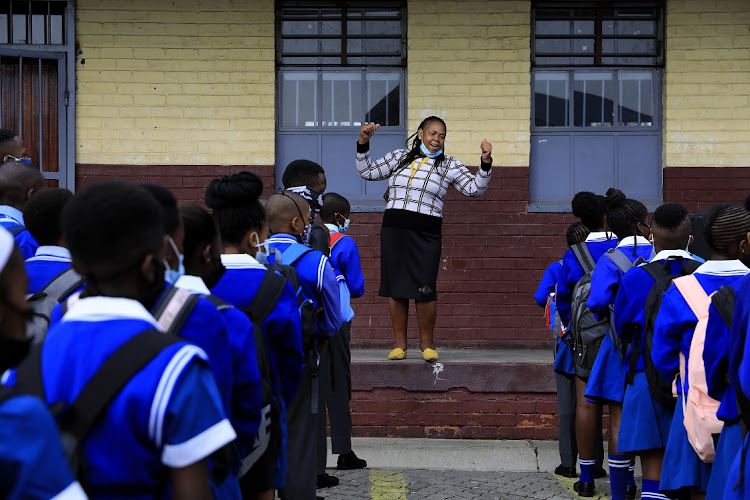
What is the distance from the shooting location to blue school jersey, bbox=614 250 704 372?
5066 millimetres

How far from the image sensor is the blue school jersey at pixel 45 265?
3988 millimetres

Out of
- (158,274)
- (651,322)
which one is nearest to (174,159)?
(651,322)

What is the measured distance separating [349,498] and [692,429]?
2668 millimetres

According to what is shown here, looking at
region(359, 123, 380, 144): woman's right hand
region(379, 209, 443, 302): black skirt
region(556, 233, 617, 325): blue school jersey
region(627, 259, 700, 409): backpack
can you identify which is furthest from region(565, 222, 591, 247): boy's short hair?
region(359, 123, 380, 144): woman's right hand

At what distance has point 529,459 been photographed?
7.70 metres

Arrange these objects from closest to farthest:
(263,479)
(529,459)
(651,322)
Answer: (263,479)
(651,322)
(529,459)

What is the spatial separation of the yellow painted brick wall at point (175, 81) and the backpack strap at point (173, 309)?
288 inches

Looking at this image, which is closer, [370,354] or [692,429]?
[692,429]

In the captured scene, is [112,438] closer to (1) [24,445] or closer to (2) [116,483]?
(2) [116,483]

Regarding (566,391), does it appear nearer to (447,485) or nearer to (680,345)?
(447,485)

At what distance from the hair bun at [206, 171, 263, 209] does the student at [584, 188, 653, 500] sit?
8.53ft

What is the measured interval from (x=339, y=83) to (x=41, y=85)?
2.96 m

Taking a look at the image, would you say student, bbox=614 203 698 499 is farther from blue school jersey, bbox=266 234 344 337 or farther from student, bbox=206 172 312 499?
student, bbox=206 172 312 499

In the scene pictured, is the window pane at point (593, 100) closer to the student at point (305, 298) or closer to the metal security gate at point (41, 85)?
the metal security gate at point (41, 85)
